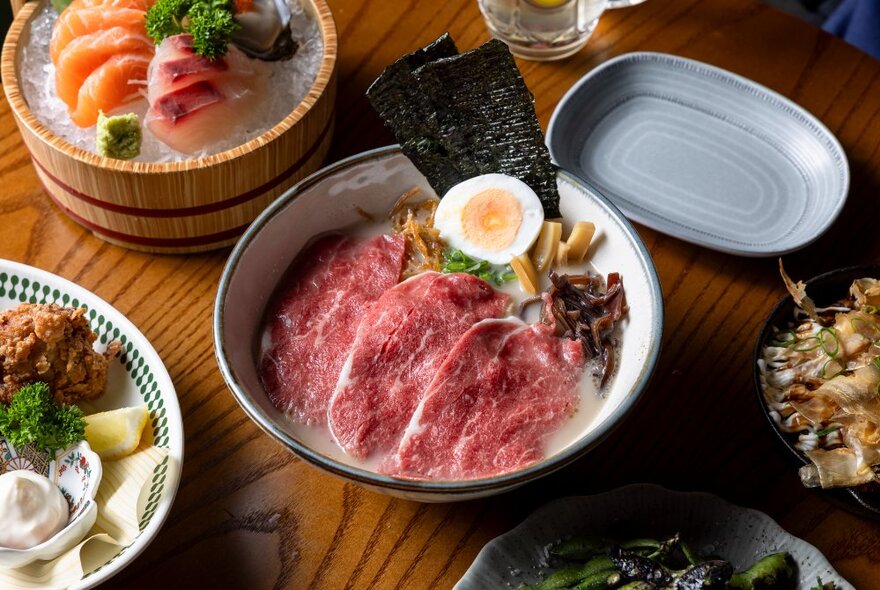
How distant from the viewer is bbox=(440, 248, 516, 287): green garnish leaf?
2250 mm

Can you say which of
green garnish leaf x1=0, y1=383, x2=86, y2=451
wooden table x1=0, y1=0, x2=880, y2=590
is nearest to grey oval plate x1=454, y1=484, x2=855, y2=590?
wooden table x1=0, y1=0, x2=880, y2=590

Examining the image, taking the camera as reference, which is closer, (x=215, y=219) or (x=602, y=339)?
(x=602, y=339)

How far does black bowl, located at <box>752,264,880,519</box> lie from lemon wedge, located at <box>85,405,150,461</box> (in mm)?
1287

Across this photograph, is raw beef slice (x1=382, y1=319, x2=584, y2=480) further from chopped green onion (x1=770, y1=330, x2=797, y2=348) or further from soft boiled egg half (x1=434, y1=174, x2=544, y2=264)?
chopped green onion (x1=770, y1=330, x2=797, y2=348)

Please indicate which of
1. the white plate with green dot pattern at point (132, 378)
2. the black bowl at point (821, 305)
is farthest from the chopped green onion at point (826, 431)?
the white plate with green dot pattern at point (132, 378)

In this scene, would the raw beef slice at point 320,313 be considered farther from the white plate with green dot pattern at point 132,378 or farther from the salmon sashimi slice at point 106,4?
the salmon sashimi slice at point 106,4

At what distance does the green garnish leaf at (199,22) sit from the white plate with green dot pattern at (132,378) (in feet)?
2.15

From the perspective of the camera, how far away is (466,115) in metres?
2.25

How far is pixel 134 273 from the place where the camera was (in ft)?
7.82

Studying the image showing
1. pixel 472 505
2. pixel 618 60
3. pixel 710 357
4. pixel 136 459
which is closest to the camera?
pixel 136 459

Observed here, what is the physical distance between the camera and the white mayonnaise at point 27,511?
5.72ft

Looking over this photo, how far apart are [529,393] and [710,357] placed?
518mm

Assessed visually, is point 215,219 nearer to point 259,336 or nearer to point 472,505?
point 259,336

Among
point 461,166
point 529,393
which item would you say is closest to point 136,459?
point 529,393
